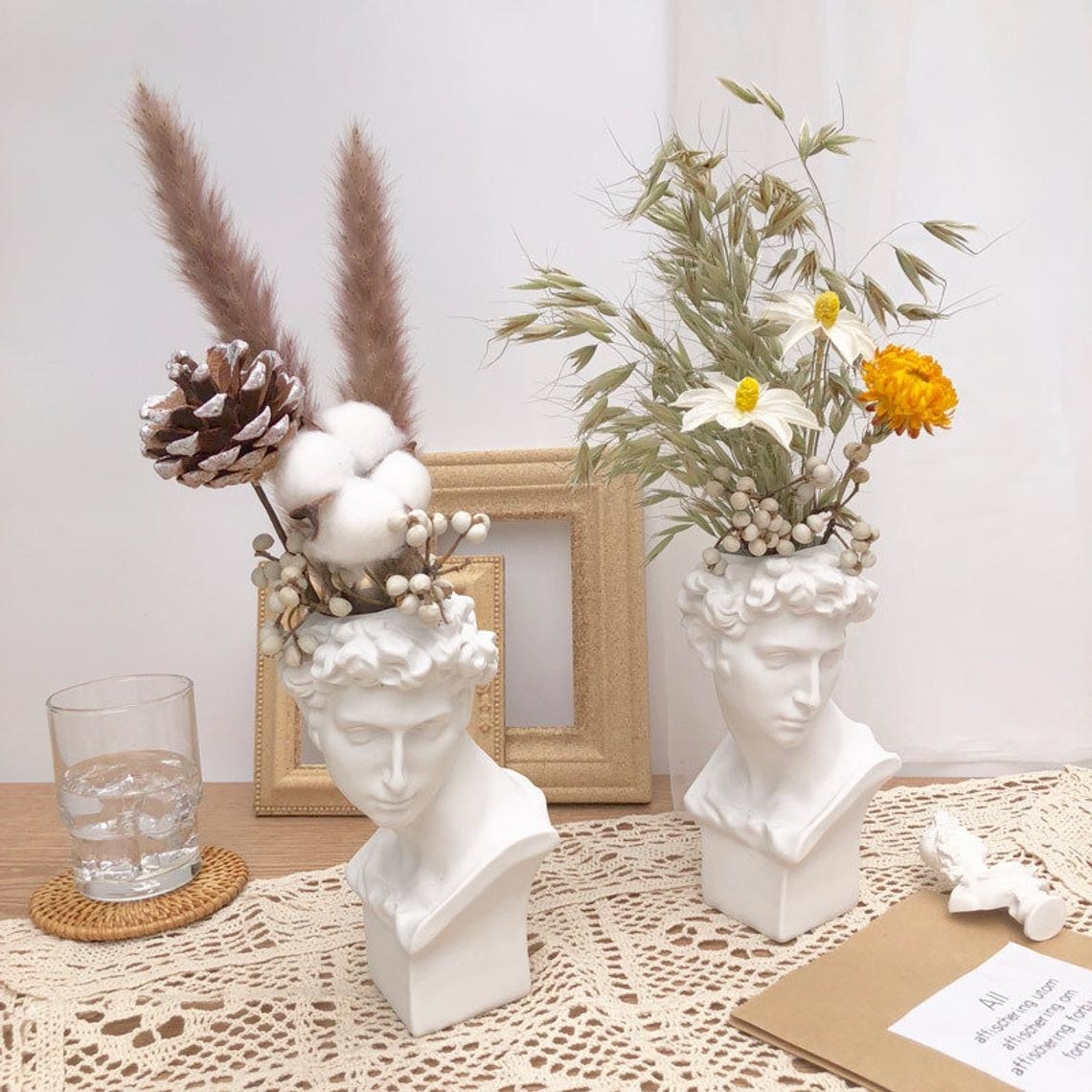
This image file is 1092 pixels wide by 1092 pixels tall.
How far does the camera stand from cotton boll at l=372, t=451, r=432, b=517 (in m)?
0.72

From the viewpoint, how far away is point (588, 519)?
114 cm

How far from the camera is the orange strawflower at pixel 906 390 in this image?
2.55ft

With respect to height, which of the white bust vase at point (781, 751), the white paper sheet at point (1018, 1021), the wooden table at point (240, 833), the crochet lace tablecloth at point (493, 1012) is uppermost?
the white bust vase at point (781, 751)

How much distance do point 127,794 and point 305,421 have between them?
408mm

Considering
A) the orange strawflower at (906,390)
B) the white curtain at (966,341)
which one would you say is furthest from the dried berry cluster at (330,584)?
the white curtain at (966,341)

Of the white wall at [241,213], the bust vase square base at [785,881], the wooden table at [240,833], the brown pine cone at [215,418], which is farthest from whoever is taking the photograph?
the white wall at [241,213]

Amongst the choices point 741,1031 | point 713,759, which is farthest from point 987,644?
point 741,1031

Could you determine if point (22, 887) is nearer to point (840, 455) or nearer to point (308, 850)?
point (308, 850)

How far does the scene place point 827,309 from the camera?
31.1 inches

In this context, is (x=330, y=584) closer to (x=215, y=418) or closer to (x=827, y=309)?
(x=215, y=418)

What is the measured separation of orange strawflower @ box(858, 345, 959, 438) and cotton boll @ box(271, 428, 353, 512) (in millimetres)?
364

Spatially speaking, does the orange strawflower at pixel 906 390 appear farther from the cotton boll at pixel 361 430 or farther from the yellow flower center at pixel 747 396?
the cotton boll at pixel 361 430

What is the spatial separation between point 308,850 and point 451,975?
12.2 inches

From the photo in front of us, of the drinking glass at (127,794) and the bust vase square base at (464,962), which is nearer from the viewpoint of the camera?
the bust vase square base at (464,962)
